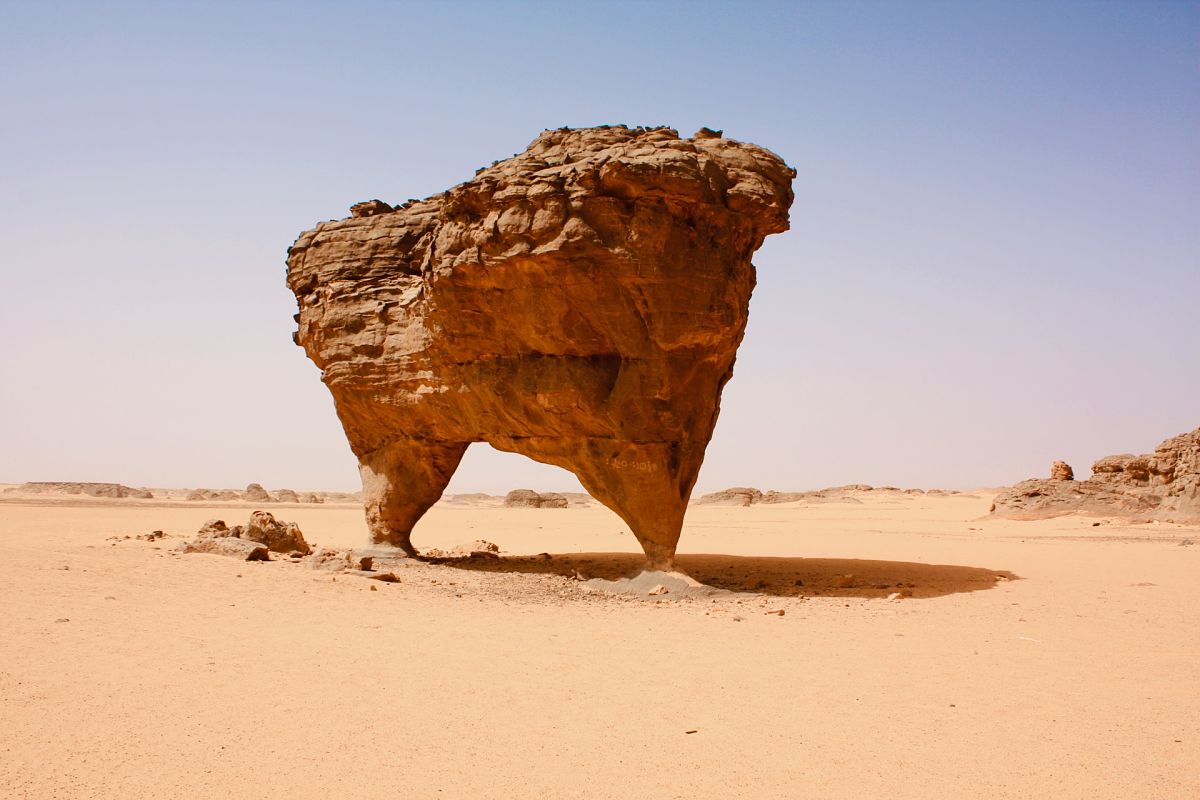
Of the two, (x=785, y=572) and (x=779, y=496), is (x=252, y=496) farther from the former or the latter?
(x=785, y=572)

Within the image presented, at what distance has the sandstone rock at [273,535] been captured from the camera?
55.6 ft

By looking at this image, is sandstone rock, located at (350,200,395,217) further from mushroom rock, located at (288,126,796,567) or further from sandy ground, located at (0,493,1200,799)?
sandy ground, located at (0,493,1200,799)

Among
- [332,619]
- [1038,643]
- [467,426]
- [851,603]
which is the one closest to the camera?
[1038,643]

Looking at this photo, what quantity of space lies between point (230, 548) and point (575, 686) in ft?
32.8

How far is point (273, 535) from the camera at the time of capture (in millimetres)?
16969

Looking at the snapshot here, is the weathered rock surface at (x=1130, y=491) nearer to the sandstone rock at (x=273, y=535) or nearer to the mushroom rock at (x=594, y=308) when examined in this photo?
the mushroom rock at (x=594, y=308)

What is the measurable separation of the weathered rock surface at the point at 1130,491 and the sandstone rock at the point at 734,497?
20106mm

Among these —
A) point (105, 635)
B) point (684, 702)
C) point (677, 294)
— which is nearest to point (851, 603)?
point (677, 294)

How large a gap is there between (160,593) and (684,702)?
7.42 m

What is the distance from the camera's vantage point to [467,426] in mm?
15461

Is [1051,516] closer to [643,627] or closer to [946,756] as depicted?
[643,627]

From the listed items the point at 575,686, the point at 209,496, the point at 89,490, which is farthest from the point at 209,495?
the point at 575,686

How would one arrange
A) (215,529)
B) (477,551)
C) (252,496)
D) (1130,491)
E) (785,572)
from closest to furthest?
(785,572), (215,529), (477,551), (1130,491), (252,496)

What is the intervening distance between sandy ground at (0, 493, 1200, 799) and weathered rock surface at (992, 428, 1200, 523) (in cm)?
1460
